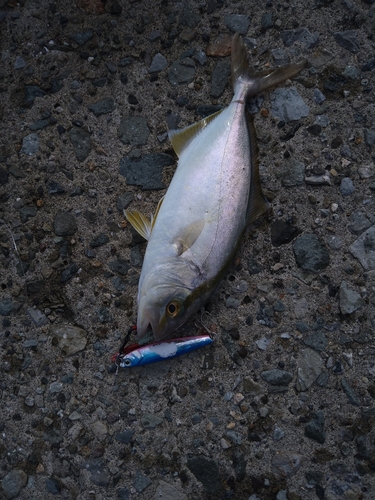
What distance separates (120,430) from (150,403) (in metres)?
0.21

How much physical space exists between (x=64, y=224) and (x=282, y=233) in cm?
123

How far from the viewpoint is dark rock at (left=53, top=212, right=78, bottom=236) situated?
9.51 feet

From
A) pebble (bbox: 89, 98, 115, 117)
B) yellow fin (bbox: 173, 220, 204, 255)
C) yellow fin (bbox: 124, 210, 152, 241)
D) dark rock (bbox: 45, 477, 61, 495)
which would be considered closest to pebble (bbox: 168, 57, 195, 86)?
pebble (bbox: 89, 98, 115, 117)

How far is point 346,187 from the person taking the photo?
2.83 meters

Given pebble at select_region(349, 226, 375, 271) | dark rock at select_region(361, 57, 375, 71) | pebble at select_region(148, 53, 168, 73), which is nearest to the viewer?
pebble at select_region(349, 226, 375, 271)

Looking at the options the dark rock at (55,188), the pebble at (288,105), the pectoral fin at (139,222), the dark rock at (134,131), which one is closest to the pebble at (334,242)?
the pebble at (288,105)

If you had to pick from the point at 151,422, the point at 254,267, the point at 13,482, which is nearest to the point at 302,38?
the point at 254,267

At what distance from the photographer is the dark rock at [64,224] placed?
2.90 metres

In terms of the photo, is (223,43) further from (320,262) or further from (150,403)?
(150,403)

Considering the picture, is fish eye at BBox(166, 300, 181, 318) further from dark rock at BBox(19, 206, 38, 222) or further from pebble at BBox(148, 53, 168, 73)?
pebble at BBox(148, 53, 168, 73)

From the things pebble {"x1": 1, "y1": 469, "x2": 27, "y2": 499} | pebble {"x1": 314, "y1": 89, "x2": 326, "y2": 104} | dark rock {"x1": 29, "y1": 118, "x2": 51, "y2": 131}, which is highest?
dark rock {"x1": 29, "y1": 118, "x2": 51, "y2": 131}

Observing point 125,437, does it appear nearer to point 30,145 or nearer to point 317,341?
point 317,341

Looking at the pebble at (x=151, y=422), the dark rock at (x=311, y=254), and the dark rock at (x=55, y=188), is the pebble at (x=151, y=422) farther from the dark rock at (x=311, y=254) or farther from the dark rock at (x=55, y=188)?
the dark rock at (x=55, y=188)

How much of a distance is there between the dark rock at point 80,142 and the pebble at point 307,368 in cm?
166
